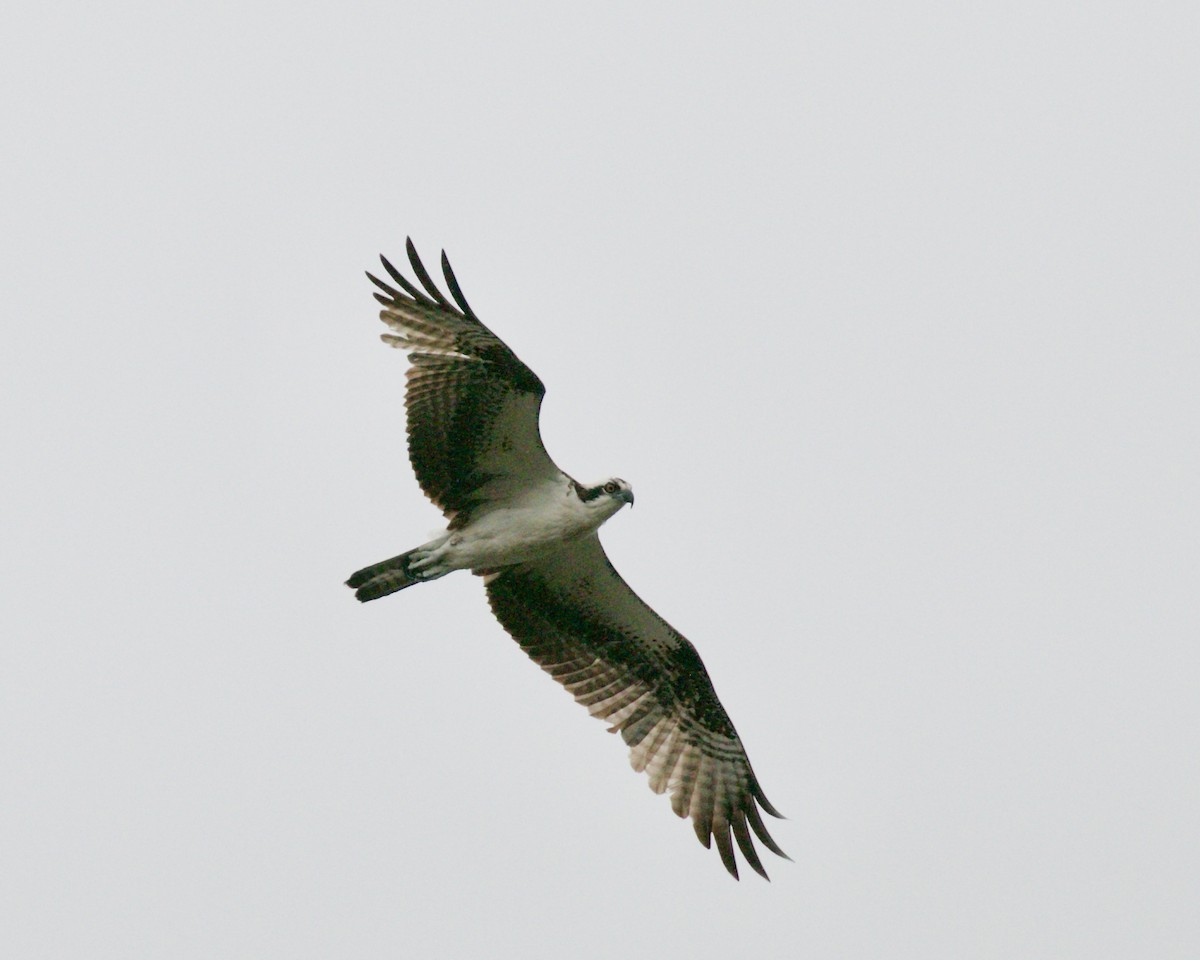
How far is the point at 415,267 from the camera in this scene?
1402 centimetres

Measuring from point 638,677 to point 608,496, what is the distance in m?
2.16

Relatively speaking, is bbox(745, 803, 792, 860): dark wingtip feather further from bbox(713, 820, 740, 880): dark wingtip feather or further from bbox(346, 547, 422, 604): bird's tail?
bbox(346, 547, 422, 604): bird's tail

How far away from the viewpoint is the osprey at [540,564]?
14.2 m

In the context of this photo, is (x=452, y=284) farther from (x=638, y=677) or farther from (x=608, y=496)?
(x=638, y=677)

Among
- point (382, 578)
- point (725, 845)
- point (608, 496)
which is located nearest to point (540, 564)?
point (608, 496)

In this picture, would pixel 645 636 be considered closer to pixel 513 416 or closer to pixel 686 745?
pixel 686 745

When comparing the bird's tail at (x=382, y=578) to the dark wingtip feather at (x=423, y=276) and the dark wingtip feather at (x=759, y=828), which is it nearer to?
the dark wingtip feather at (x=423, y=276)

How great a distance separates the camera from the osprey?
14234 millimetres

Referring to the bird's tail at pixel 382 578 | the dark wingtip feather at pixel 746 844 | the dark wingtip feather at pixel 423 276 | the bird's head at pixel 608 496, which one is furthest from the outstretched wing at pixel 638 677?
the dark wingtip feather at pixel 423 276

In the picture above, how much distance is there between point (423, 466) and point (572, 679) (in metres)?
2.50

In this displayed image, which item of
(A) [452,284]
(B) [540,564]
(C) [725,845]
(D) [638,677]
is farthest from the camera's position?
(D) [638,677]

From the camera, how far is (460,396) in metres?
14.2

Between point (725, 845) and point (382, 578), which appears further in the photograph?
point (725, 845)

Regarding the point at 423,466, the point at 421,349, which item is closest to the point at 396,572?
the point at 423,466
